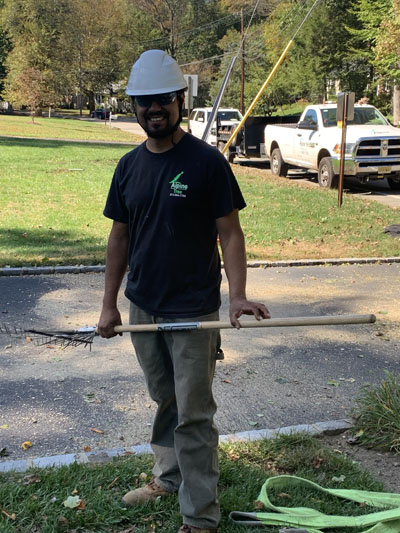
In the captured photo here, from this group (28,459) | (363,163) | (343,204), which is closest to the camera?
(28,459)

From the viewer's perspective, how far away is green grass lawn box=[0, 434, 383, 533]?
3293 millimetres

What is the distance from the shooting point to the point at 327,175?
17.0 metres

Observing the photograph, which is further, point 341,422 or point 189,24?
point 189,24

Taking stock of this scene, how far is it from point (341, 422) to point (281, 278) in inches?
165

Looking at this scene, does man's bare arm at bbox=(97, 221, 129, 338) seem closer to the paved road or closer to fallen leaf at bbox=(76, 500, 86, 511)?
fallen leaf at bbox=(76, 500, 86, 511)

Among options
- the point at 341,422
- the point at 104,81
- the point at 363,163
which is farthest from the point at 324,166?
the point at 104,81

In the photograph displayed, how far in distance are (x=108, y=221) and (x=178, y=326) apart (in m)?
9.13

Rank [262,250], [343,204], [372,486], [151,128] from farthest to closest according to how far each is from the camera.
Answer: [343,204] < [262,250] < [372,486] < [151,128]

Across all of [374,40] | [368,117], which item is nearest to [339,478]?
[368,117]

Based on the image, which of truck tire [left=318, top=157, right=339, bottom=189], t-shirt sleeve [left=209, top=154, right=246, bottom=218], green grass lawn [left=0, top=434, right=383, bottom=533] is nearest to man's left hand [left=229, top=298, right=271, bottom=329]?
t-shirt sleeve [left=209, top=154, right=246, bottom=218]

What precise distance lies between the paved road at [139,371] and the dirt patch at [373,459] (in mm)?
332

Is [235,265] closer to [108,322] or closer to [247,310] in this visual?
[247,310]

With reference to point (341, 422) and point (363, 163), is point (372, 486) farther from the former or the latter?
point (363, 163)

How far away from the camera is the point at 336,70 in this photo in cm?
4388
